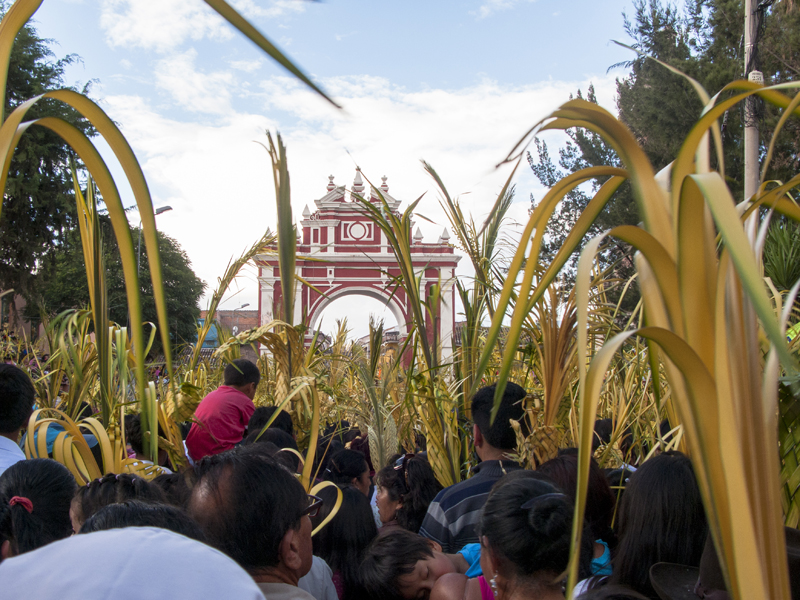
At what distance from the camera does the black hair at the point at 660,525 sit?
149 cm

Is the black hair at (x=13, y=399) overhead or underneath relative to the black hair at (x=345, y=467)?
overhead

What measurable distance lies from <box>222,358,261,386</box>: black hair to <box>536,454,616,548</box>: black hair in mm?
2166

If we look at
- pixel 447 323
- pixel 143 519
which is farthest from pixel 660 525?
pixel 447 323

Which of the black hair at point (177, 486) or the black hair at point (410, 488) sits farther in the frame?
the black hair at point (410, 488)

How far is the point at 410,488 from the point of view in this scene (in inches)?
116

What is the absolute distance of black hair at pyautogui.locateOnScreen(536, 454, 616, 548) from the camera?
6.25ft

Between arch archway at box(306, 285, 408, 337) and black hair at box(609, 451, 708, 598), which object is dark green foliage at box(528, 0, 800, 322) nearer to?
black hair at box(609, 451, 708, 598)

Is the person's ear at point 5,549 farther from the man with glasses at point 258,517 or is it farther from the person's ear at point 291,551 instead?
the person's ear at point 291,551

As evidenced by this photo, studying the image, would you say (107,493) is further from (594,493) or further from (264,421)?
→ (264,421)

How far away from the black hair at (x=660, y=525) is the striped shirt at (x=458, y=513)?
2.12ft

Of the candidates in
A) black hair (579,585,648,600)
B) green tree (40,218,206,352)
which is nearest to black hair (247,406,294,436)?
black hair (579,585,648,600)

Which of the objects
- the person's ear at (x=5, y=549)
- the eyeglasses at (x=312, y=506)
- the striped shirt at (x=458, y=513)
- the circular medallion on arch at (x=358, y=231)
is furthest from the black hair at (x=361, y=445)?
the circular medallion on arch at (x=358, y=231)

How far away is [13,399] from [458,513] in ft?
5.61

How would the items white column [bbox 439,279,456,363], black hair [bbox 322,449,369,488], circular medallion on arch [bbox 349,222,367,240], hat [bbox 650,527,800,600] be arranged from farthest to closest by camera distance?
circular medallion on arch [bbox 349,222,367,240], white column [bbox 439,279,456,363], black hair [bbox 322,449,369,488], hat [bbox 650,527,800,600]
